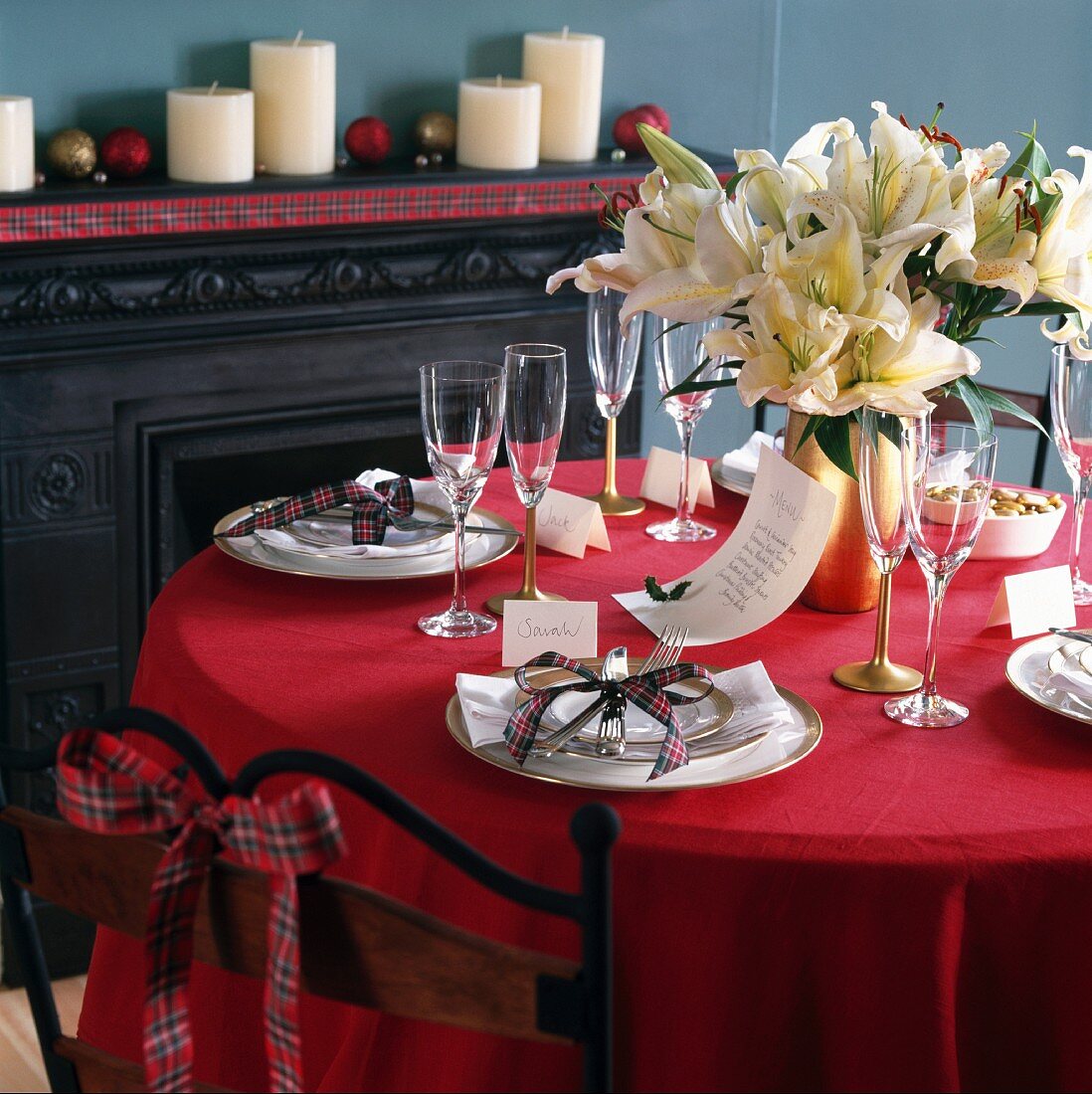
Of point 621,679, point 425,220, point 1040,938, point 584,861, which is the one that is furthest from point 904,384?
point 425,220

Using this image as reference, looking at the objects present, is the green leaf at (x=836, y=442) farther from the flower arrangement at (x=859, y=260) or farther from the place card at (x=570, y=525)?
the place card at (x=570, y=525)

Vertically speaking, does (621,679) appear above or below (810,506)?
below

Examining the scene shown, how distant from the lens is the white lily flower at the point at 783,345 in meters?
1.33

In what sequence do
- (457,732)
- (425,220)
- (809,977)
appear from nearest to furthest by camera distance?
(809,977) → (457,732) → (425,220)

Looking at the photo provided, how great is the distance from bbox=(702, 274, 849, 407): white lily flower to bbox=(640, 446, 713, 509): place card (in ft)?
1.86

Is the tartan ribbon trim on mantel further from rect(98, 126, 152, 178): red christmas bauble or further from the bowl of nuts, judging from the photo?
the bowl of nuts

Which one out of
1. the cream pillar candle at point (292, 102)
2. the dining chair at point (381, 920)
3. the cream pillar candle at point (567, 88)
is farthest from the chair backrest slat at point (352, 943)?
the cream pillar candle at point (567, 88)

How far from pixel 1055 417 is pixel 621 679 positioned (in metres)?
0.69

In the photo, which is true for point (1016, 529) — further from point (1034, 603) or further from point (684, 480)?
point (684, 480)

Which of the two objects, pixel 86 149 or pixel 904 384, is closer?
pixel 904 384

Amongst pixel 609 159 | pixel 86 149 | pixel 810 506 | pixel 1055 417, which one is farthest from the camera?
pixel 609 159

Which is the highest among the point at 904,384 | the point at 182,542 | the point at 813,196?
the point at 813,196

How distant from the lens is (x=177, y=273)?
2.52 m

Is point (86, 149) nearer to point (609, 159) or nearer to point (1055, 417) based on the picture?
point (609, 159)
